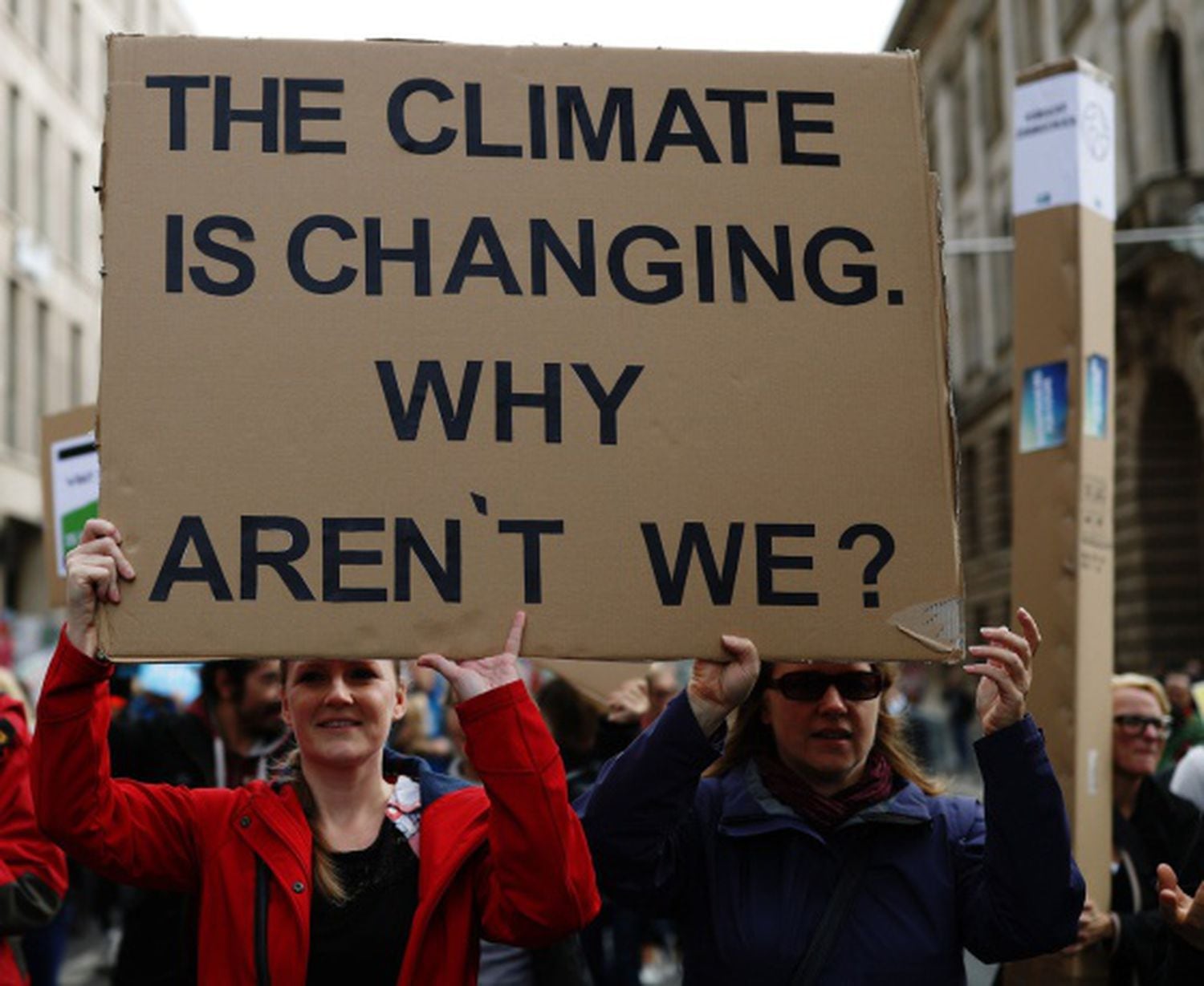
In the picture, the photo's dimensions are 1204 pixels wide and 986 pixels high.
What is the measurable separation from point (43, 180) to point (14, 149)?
1.84 meters

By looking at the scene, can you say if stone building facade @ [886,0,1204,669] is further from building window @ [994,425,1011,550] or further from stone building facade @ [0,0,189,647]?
stone building facade @ [0,0,189,647]

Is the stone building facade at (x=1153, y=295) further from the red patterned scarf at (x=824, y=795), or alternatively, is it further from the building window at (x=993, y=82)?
the red patterned scarf at (x=824, y=795)

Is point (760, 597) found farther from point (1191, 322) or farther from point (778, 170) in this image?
point (1191, 322)

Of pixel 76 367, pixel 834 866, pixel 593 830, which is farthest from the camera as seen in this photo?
pixel 76 367

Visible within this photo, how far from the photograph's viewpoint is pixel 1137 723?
475 cm

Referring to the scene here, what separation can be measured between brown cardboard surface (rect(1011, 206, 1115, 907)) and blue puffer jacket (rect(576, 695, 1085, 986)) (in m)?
0.76

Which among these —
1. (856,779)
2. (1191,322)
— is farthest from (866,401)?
(1191,322)

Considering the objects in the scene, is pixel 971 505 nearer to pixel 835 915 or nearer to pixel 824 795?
pixel 824 795

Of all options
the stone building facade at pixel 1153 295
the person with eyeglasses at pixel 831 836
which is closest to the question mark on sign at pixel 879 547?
the person with eyeglasses at pixel 831 836

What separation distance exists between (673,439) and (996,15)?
30090mm

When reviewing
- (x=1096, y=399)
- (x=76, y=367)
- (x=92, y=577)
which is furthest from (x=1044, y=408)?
(x=76, y=367)

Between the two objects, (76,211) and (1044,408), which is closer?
(1044,408)

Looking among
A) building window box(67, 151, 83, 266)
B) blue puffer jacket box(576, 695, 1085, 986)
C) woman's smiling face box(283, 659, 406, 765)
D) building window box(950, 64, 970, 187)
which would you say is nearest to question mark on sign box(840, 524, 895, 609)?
blue puffer jacket box(576, 695, 1085, 986)

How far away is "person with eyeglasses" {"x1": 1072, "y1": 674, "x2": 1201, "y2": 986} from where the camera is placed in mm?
3951
